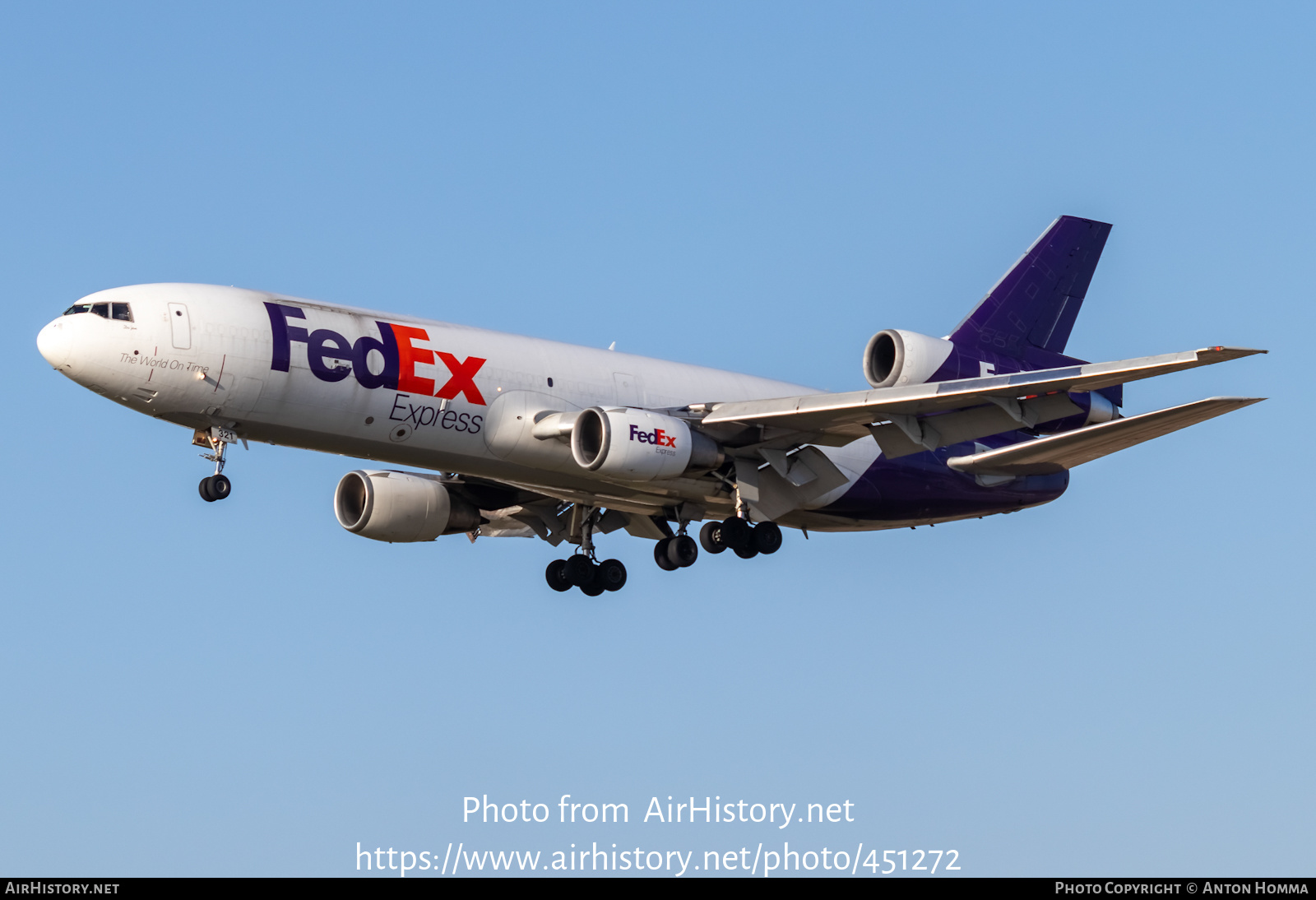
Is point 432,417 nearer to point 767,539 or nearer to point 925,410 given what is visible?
Result: point 767,539

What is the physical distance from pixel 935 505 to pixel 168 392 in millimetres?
17795

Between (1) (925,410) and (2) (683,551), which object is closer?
(1) (925,410)

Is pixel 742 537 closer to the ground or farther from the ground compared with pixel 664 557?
farther from the ground

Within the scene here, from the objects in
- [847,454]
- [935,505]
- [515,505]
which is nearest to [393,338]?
[515,505]

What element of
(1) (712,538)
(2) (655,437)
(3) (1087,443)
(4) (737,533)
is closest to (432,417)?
(2) (655,437)

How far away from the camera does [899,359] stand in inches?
1438

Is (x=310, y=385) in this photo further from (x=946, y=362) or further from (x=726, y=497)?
(x=946, y=362)

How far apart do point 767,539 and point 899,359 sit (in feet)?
15.6

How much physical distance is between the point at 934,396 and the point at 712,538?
640 centimetres

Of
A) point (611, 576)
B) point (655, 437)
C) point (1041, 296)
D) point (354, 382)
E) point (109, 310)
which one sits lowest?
point (611, 576)

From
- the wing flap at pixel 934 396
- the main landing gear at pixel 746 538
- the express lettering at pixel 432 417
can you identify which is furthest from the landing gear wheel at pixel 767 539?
the express lettering at pixel 432 417

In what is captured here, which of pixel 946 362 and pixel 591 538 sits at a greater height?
pixel 946 362

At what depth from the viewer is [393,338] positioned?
33875 millimetres

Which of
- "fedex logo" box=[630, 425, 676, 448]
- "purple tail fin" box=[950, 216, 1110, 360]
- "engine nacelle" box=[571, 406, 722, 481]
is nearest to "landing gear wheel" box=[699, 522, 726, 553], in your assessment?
"engine nacelle" box=[571, 406, 722, 481]
